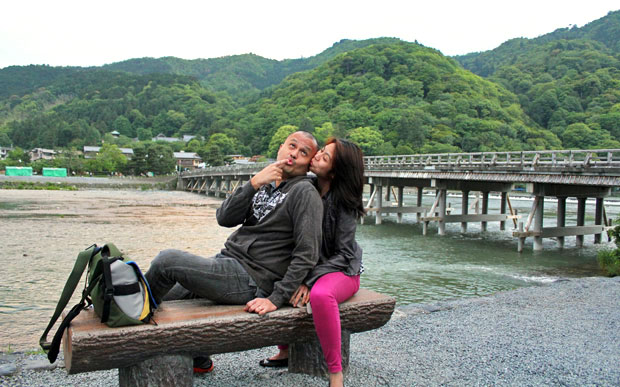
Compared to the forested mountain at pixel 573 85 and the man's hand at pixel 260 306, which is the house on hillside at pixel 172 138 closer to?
the forested mountain at pixel 573 85

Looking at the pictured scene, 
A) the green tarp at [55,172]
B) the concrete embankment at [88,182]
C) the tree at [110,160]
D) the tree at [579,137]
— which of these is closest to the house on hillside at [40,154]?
the tree at [110,160]

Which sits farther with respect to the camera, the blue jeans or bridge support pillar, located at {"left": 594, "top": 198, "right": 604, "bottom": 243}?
bridge support pillar, located at {"left": 594, "top": 198, "right": 604, "bottom": 243}

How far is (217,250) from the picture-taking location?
14.2 metres

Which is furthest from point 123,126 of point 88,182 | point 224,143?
point 88,182

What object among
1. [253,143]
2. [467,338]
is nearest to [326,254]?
[467,338]

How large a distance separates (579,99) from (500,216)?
190 feet

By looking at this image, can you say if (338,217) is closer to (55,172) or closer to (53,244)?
(53,244)

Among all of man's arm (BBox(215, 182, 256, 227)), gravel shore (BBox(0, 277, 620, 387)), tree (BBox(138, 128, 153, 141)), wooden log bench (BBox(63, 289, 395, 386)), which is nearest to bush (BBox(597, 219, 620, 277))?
gravel shore (BBox(0, 277, 620, 387))

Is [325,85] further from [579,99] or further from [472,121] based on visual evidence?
[579,99]

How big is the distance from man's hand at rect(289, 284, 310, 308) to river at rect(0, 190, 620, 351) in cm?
384

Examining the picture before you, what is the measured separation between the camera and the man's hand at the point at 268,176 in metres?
3.01

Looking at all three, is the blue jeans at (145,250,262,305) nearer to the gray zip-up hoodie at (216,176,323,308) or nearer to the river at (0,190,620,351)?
the gray zip-up hoodie at (216,176,323,308)

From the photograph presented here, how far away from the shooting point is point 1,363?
3889mm

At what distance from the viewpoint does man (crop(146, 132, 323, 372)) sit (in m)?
2.82
